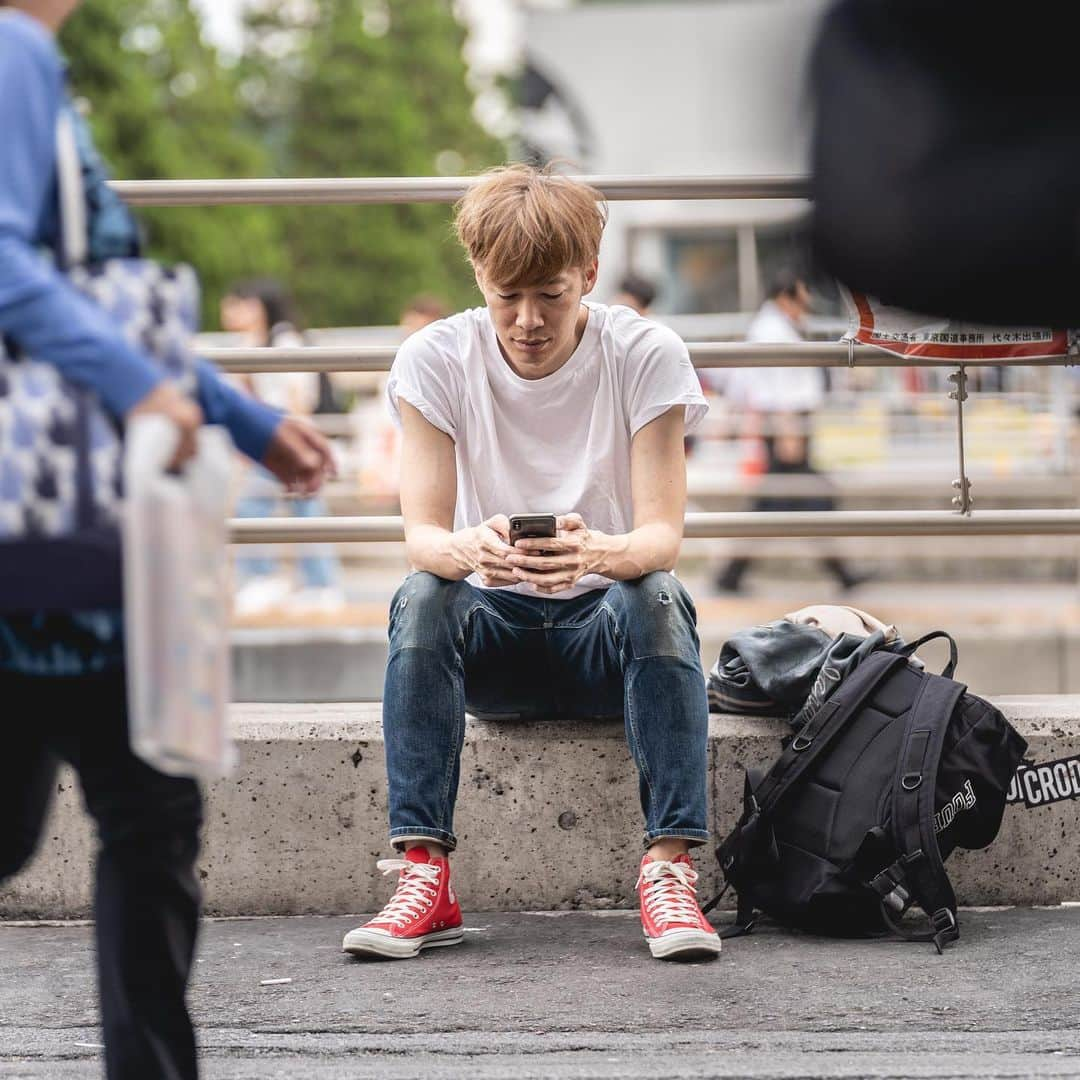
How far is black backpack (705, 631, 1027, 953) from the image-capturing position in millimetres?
3342

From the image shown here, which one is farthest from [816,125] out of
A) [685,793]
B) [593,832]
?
[593,832]

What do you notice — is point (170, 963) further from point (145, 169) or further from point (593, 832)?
point (145, 169)

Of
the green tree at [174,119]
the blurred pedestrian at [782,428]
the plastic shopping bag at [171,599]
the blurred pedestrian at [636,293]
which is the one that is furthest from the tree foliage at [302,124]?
the plastic shopping bag at [171,599]

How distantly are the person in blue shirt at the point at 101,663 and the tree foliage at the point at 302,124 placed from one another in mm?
25713

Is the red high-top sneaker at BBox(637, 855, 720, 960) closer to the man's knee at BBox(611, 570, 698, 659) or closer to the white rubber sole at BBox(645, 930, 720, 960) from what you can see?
the white rubber sole at BBox(645, 930, 720, 960)

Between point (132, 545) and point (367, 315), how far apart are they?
39.5 metres

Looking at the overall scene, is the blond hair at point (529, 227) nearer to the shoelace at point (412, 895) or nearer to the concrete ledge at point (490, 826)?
the concrete ledge at point (490, 826)

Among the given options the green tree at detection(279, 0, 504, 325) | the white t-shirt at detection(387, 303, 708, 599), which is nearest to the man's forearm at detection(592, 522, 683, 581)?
the white t-shirt at detection(387, 303, 708, 599)

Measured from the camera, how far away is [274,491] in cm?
899

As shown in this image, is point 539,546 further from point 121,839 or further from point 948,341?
point 121,839

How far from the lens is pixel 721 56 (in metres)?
1.66

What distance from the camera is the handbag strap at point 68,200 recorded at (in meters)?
1.97

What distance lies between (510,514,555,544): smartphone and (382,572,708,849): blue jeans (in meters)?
0.24

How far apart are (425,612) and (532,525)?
0.99 feet
